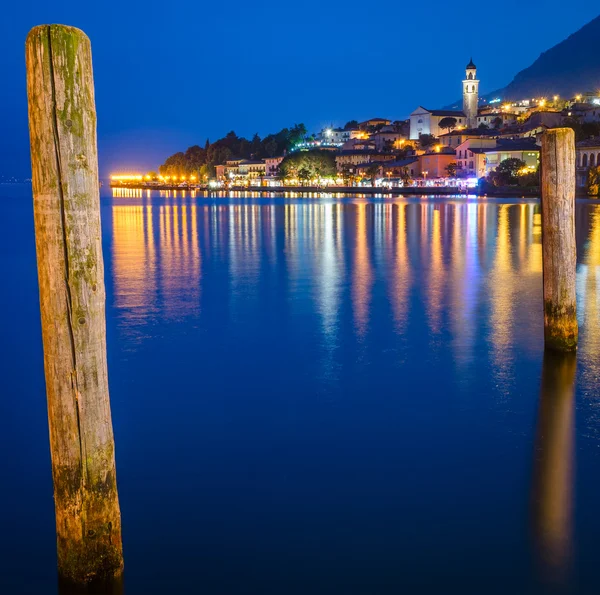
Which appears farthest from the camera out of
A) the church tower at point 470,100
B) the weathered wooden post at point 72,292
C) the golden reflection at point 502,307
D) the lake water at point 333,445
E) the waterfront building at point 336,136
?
the waterfront building at point 336,136

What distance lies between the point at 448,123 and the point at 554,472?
471 feet

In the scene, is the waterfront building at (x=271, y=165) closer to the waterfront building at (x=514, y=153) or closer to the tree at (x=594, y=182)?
the waterfront building at (x=514, y=153)

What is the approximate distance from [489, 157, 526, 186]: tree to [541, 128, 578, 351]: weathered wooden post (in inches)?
3548

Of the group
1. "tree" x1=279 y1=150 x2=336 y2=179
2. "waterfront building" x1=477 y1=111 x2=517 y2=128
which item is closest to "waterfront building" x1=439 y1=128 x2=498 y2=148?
"waterfront building" x1=477 y1=111 x2=517 y2=128

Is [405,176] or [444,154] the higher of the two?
[444,154]

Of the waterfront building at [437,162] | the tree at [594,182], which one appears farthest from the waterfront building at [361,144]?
the tree at [594,182]

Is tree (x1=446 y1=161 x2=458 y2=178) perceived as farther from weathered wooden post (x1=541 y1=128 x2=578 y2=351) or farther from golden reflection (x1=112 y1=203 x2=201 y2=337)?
weathered wooden post (x1=541 y1=128 x2=578 y2=351)

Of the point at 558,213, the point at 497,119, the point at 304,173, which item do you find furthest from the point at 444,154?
the point at 558,213

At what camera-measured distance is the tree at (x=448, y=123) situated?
471 feet

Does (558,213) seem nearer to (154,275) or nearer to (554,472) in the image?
(554,472)

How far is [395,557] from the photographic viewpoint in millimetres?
5555

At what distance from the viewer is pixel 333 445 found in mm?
7566

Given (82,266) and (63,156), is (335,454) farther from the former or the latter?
(63,156)

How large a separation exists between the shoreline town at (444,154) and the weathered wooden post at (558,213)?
6878 cm
